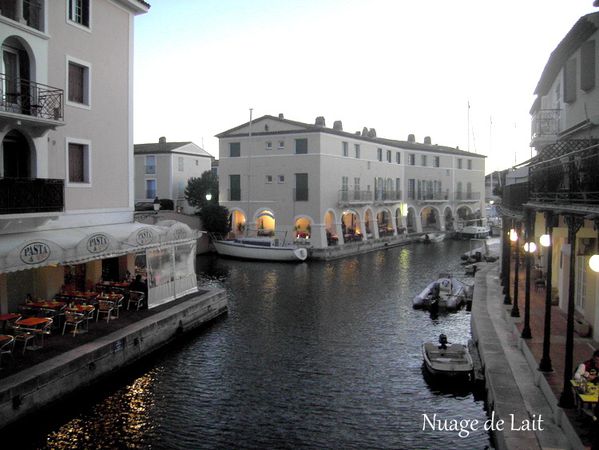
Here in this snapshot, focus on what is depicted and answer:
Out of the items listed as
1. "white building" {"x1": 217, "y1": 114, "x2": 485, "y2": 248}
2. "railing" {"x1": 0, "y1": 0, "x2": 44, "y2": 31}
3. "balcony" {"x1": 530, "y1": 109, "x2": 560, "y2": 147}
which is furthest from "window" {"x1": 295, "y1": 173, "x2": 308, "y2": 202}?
"railing" {"x1": 0, "y1": 0, "x2": 44, "y2": 31}

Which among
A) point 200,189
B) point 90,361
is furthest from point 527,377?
point 200,189

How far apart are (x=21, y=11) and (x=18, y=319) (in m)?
9.20

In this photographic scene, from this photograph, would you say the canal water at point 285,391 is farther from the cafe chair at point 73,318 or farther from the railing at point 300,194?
the railing at point 300,194

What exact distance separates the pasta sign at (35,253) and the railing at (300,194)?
32.3 metres

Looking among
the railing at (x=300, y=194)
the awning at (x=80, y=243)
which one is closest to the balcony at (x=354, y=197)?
the railing at (x=300, y=194)

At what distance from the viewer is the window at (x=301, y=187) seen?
46000 mm

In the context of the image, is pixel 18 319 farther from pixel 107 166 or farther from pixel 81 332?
pixel 107 166

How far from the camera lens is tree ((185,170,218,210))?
53375 mm

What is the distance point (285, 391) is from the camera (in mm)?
15109

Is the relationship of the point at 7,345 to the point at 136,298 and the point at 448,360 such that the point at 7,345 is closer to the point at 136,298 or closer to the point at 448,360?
the point at 136,298

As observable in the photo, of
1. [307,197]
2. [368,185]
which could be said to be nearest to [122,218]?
[307,197]

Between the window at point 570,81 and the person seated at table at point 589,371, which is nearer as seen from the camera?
the person seated at table at point 589,371

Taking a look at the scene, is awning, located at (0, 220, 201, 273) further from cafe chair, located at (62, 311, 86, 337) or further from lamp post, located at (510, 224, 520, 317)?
lamp post, located at (510, 224, 520, 317)

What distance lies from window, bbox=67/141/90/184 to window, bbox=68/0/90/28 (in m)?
4.33
